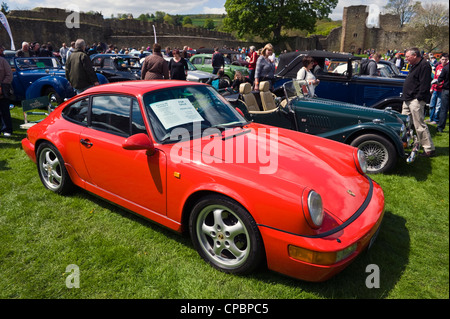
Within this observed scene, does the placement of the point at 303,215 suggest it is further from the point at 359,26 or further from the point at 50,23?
the point at 359,26

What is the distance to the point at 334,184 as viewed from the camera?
271 centimetres

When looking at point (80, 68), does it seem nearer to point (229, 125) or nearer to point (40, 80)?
point (40, 80)

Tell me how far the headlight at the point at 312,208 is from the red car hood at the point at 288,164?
0.22 ft

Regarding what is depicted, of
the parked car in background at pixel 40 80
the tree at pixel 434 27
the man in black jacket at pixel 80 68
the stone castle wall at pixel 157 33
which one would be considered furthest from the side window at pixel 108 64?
the tree at pixel 434 27

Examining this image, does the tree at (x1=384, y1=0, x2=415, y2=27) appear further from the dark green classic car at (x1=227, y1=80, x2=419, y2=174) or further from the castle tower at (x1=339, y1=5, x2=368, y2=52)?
the dark green classic car at (x1=227, y1=80, x2=419, y2=174)

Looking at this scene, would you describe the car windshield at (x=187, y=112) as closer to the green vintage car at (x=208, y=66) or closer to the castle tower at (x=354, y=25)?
the green vintage car at (x=208, y=66)

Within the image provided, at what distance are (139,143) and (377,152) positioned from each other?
3.99 m

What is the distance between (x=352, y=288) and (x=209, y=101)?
2.30 metres

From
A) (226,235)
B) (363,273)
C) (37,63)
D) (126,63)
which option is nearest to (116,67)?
(126,63)

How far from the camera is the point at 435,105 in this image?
851 cm

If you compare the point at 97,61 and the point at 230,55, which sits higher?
the point at 230,55

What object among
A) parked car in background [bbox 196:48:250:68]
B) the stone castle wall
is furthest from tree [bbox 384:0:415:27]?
parked car in background [bbox 196:48:250:68]

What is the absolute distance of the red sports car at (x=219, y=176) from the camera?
225cm

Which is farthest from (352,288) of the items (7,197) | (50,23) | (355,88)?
(50,23)
